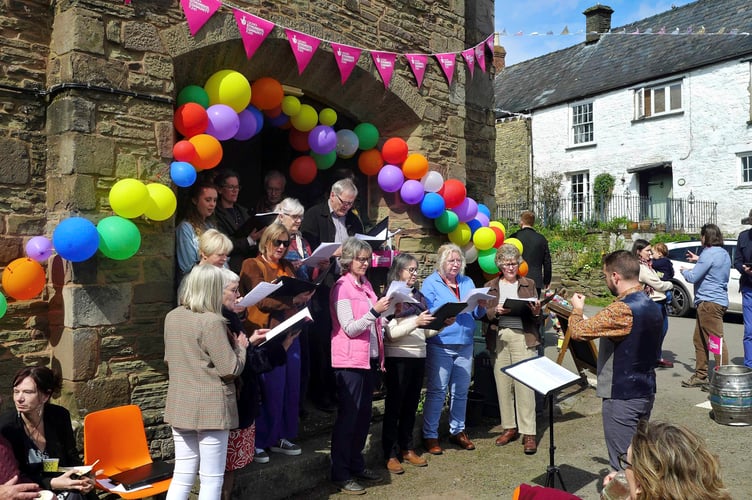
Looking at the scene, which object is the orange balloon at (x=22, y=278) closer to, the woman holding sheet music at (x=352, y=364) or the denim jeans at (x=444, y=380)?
the woman holding sheet music at (x=352, y=364)

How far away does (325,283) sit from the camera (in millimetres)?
5969

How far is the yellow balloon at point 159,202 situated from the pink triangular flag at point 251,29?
1.54 metres

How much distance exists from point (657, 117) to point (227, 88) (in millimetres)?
18563

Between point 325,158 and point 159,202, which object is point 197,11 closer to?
point 159,202

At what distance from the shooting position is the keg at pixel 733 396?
20.6 feet

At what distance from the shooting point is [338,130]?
24.6 ft

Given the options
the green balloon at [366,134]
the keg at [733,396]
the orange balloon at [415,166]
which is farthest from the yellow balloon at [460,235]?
the keg at [733,396]

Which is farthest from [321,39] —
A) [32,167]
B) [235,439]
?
[235,439]

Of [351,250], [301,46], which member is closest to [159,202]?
[351,250]

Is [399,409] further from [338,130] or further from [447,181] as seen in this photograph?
[338,130]

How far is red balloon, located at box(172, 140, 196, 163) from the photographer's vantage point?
5.14m

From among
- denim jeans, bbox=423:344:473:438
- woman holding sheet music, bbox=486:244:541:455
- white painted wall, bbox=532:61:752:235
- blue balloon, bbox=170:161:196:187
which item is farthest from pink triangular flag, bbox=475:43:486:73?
white painted wall, bbox=532:61:752:235

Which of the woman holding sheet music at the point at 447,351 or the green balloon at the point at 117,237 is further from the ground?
the green balloon at the point at 117,237

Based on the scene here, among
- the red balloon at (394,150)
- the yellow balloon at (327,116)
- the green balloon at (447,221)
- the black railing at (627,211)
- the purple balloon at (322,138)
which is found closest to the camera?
the purple balloon at (322,138)
